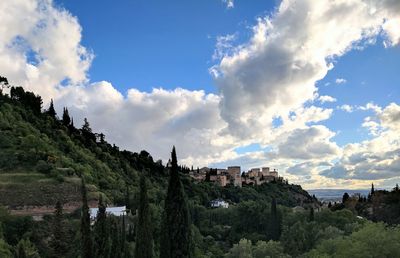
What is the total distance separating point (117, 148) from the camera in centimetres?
11706

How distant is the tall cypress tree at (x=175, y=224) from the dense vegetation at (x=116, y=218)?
62 mm

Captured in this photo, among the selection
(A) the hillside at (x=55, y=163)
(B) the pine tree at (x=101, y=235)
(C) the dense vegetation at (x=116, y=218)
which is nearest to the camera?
(C) the dense vegetation at (x=116, y=218)

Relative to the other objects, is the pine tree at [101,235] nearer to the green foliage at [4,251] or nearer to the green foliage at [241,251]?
the green foliage at [4,251]

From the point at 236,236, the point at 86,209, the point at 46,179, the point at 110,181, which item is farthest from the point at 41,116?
the point at 86,209

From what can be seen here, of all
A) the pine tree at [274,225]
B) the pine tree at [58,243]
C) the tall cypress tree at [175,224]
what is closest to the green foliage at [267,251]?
the pine tree at [58,243]

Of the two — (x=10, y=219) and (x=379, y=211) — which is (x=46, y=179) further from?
(x=379, y=211)

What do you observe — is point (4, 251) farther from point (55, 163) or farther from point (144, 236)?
point (55, 163)

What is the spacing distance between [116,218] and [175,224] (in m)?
29.4

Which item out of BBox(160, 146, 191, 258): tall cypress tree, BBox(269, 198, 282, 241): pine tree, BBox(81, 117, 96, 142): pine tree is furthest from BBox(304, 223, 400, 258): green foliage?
BBox(81, 117, 96, 142): pine tree

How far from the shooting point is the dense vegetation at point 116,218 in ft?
108

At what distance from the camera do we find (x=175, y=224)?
28234 mm

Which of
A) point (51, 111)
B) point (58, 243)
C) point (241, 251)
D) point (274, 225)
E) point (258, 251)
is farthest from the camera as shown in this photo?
point (51, 111)

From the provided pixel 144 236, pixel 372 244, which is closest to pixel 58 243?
pixel 144 236

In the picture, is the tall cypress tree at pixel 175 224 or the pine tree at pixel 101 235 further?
the pine tree at pixel 101 235
